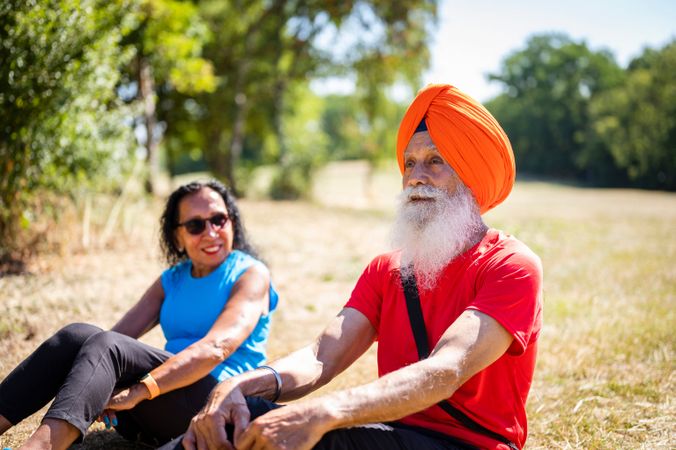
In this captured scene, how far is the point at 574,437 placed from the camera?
130 inches

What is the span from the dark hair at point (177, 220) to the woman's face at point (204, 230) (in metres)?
0.05

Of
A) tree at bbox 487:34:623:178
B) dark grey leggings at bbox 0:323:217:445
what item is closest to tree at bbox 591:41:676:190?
tree at bbox 487:34:623:178

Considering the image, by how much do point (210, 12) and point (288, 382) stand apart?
21.8 meters

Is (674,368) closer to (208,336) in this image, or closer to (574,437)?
(574,437)

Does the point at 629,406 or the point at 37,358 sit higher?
the point at 37,358

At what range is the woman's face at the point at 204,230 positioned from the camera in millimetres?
3350

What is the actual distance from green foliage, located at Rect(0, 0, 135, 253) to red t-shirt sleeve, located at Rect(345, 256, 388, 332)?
5.33 meters

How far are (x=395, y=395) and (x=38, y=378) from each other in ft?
5.73

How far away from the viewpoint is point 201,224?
3389 mm

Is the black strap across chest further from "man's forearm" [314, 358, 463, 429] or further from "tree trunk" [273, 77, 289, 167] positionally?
"tree trunk" [273, 77, 289, 167]

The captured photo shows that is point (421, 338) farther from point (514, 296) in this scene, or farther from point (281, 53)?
point (281, 53)

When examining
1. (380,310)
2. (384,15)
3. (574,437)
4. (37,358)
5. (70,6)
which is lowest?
(574,437)

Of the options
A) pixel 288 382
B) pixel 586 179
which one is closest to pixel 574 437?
pixel 288 382

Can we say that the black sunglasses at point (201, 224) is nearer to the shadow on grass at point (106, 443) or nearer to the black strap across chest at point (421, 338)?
the shadow on grass at point (106, 443)
